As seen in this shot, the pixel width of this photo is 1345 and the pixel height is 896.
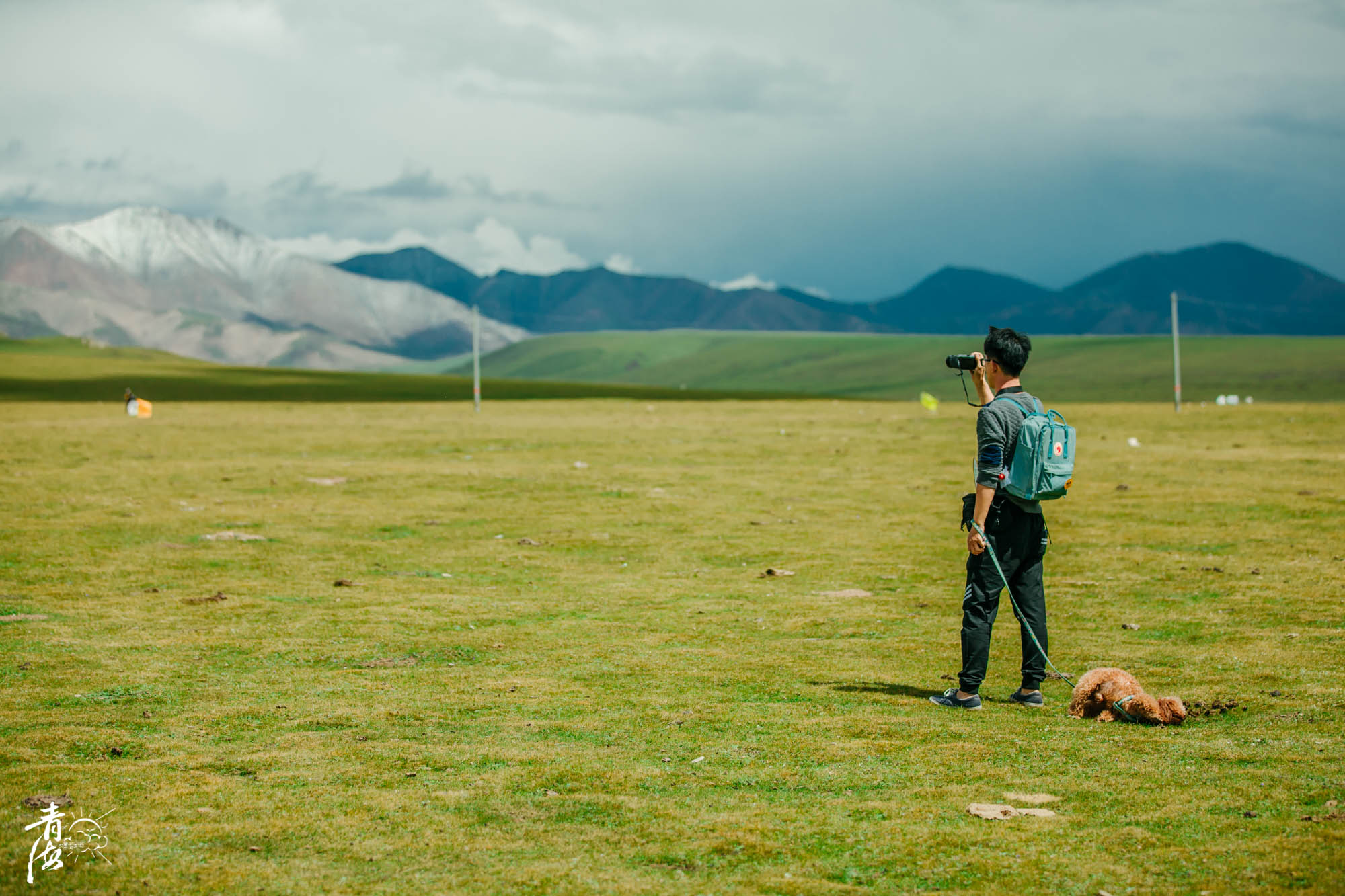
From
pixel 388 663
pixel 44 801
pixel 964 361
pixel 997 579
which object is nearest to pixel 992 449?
pixel 964 361

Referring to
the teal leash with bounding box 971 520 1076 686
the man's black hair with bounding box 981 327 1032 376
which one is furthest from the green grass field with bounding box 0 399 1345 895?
the man's black hair with bounding box 981 327 1032 376

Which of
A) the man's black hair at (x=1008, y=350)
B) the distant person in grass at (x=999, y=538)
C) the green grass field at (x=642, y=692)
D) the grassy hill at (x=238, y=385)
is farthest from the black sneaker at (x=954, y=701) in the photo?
the grassy hill at (x=238, y=385)

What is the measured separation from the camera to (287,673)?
1231 centimetres

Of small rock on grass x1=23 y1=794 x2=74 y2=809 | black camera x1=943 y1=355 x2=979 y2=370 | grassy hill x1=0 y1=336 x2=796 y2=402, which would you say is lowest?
small rock on grass x1=23 y1=794 x2=74 y2=809

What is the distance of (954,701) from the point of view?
1104cm

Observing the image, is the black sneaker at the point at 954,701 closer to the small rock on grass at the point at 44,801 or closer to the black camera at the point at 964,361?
the black camera at the point at 964,361

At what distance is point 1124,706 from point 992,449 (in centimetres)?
249

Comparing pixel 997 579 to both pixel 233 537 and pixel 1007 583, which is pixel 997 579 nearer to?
pixel 1007 583

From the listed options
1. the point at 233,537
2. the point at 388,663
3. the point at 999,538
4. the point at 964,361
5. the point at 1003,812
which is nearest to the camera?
the point at 1003,812

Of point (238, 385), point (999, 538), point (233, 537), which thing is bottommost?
point (233, 537)

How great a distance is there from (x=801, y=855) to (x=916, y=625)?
808 cm

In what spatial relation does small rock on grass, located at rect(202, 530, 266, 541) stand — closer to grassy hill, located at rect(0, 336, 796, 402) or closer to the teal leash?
the teal leash

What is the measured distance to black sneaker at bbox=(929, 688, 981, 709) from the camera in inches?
431

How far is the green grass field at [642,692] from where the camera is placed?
23.8 feet
